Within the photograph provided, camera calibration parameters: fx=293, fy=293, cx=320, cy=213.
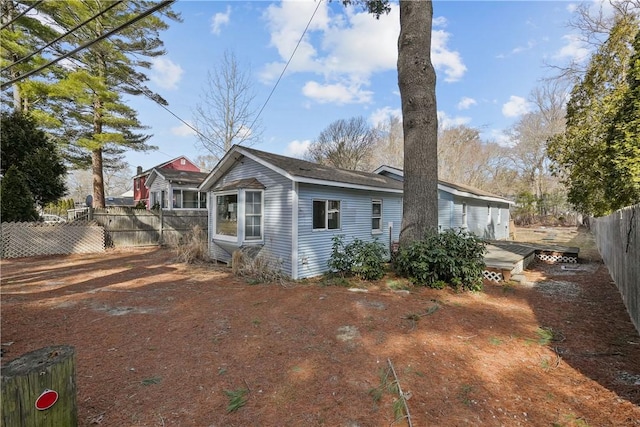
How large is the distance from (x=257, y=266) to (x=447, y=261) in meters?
5.06

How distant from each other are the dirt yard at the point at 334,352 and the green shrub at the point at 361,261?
0.46 metres

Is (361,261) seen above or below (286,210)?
below

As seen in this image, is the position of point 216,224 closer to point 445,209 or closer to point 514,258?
point 514,258

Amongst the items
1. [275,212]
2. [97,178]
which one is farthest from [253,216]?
[97,178]

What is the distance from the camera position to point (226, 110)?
69.5 feet

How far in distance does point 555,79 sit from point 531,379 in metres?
15.4

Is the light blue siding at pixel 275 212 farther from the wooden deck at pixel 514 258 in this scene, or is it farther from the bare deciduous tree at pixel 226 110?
the bare deciduous tree at pixel 226 110

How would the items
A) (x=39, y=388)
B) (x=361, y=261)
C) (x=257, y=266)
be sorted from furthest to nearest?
1. (x=257, y=266)
2. (x=361, y=261)
3. (x=39, y=388)

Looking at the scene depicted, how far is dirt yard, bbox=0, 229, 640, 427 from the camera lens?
9.16ft

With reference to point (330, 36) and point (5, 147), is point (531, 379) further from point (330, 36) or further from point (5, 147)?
point (5, 147)

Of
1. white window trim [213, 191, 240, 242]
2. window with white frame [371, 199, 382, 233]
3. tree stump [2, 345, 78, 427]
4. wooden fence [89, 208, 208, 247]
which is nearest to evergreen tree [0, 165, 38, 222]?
wooden fence [89, 208, 208, 247]

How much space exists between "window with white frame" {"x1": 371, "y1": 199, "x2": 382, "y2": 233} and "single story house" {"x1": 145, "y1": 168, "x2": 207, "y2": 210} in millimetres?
12768

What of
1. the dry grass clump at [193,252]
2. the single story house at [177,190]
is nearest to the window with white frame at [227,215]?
the dry grass clump at [193,252]

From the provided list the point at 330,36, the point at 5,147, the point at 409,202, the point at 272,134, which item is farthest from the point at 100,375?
the point at 272,134
